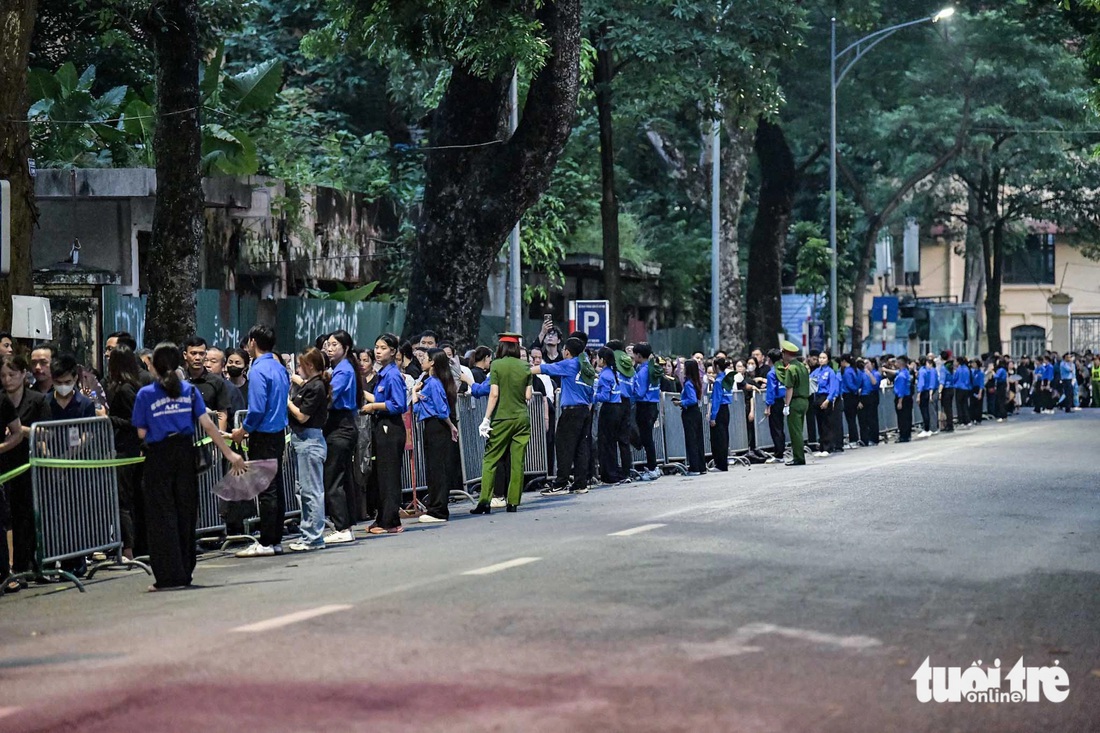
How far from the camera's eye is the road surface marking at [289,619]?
9.47 metres

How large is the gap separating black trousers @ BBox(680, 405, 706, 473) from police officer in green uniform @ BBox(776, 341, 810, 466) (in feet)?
6.79

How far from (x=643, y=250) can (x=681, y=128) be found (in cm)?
331

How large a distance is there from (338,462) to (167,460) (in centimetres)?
311

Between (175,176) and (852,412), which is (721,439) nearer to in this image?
(852,412)

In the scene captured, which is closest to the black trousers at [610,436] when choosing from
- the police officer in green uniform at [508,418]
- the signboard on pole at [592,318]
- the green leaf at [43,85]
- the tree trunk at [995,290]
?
the signboard on pole at [592,318]

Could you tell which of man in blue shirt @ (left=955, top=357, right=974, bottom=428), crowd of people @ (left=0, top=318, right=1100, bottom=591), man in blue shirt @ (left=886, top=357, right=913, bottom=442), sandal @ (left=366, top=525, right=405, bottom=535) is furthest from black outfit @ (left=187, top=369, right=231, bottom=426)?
man in blue shirt @ (left=955, top=357, right=974, bottom=428)

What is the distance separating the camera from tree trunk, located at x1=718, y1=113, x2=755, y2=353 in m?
39.6

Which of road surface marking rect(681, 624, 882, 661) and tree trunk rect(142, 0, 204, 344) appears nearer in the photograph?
road surface marking rect(681, 624, 882, 661)

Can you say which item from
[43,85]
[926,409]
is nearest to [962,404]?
[926,409]

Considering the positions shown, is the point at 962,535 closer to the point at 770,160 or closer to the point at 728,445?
the point at 728,445

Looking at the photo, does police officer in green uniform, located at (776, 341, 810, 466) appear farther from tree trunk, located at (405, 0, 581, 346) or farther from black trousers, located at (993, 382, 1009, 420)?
black trousers, located at (993, 382, 1009, 420)

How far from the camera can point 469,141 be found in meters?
24.7

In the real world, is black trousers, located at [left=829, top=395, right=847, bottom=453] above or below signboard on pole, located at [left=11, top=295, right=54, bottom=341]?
below

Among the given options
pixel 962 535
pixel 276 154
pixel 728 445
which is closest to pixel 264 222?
pixel 276 154
